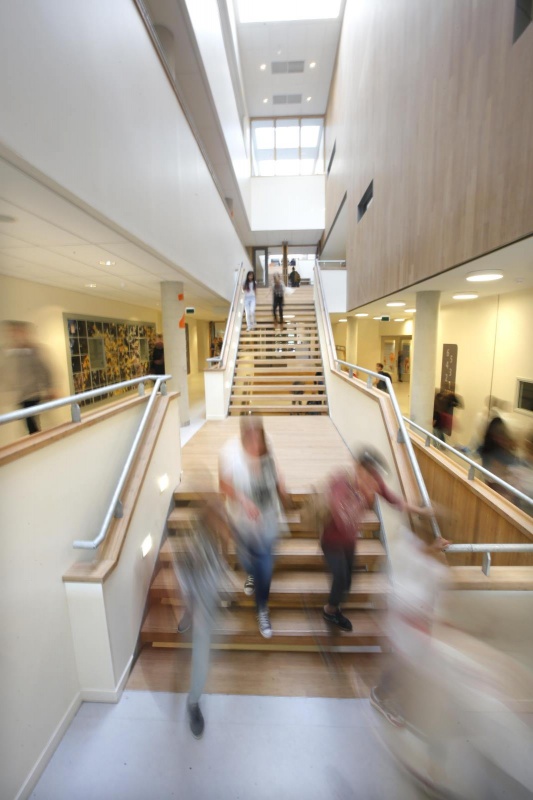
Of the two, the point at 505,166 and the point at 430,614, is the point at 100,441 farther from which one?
the point at 505,166

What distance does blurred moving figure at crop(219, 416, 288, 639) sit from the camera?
250 cm

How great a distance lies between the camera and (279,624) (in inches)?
122

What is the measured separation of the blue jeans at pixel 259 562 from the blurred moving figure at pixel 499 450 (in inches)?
108

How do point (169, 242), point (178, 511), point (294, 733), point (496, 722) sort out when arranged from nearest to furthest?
point (496, 722) → point (294, 733) → point (178, 511) → point (169, 242)

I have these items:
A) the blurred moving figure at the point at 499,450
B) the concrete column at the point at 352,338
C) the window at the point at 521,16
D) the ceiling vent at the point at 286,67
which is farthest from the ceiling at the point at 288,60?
the blurred moving figure at the point at 499,450

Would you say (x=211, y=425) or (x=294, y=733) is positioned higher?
(x=211, y=425)

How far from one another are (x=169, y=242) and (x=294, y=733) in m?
5.56

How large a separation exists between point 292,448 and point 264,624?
2717mm

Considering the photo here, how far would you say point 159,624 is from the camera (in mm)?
3098

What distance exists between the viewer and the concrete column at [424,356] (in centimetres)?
612

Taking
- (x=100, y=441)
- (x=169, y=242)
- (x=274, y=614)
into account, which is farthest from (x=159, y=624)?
(x=169, y=242)

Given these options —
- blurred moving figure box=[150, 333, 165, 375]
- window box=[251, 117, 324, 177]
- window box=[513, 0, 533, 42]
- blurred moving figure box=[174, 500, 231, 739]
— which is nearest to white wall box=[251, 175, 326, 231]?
window box=[251, 117, 324, 177]

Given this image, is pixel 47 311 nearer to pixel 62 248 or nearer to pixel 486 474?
pixel 62 248

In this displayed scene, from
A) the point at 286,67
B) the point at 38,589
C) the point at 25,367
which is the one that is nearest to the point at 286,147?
the point at 286,67
